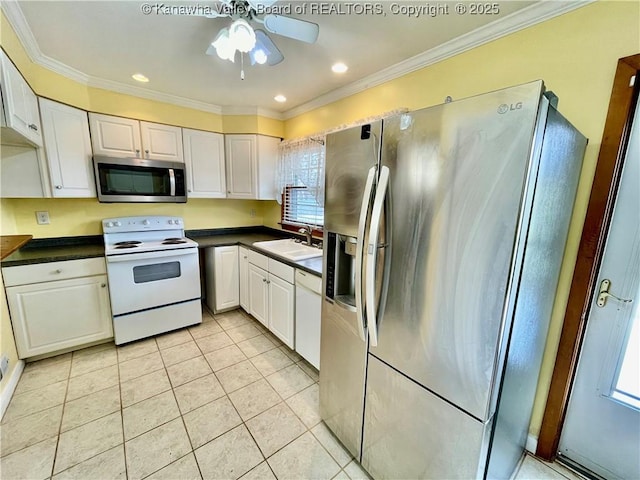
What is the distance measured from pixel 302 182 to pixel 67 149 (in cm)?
206

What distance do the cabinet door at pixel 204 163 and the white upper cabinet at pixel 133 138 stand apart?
0.10 metres

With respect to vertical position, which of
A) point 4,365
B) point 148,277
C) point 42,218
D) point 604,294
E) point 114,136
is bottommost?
point 4,365

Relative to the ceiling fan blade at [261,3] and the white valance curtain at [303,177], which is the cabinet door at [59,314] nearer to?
the white valance curtain at [303,177]

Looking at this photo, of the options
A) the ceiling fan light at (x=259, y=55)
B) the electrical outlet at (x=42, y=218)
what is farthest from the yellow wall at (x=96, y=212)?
the ceiling fan light at (x=259, y=55)

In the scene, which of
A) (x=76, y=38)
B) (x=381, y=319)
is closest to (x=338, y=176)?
(x=381, y=319)

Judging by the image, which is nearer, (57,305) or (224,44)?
(224,44)

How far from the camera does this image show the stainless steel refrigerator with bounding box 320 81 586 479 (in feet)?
2.82

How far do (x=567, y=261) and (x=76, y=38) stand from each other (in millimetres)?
3244

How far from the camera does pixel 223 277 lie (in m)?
3.07

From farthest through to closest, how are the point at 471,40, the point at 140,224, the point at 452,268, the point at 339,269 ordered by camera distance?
the point at 140,224 < the point at 471,40 < the point at 339,269 < the point at 452,268

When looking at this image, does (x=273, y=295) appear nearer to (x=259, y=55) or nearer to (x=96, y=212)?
(x=259, y=55)

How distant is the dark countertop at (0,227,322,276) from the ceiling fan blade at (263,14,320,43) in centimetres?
139

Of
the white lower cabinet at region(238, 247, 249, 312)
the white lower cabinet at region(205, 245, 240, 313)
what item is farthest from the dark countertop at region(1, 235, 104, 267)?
the white lower cabinet at region(238, 247, 249, 312)

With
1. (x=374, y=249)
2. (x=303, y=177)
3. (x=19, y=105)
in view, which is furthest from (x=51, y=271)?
(x=374, y=249)
